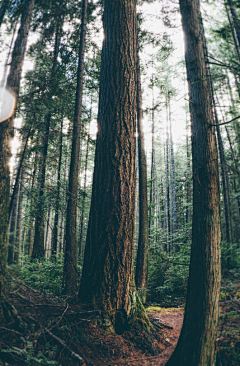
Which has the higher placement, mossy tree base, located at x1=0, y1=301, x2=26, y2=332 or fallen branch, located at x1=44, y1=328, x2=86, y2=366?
mossy tree base, located at x1=0, y1=301, x2=26, y2=332

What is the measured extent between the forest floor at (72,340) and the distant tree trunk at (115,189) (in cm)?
25

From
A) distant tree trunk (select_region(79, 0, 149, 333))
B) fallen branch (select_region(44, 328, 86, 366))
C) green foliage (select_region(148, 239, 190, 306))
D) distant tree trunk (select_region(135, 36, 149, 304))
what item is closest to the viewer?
fallen branch (select_region(44, 328, 86, 366))

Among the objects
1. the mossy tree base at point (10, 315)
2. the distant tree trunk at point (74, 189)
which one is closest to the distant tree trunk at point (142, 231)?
the distant tree trunk at point (74, 189)

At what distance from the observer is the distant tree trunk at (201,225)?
2596 mm

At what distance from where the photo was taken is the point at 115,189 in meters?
3.49

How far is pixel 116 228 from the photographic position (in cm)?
338

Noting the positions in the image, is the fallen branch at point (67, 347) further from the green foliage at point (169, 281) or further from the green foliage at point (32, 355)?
the green foliage at point (169, 281)

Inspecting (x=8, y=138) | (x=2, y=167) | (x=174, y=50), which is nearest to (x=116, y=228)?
(x=2, y=167)

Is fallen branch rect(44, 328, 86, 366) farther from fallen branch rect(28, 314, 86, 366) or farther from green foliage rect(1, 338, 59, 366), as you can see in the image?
green foliage rect(1, 338, 59, 366)

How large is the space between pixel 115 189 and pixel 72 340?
2122 millimetres

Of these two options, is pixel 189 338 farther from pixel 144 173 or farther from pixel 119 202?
pixel 144 173

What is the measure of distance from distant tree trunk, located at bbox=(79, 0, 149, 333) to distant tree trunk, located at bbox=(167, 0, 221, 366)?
955mm

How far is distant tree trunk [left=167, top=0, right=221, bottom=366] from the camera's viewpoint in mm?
2596

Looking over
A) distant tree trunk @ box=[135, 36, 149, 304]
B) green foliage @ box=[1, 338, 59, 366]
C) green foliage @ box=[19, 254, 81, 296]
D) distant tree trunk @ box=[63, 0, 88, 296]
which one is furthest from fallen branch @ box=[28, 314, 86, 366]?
distant tree trunk @ box=[135, 36, 149, 304]
